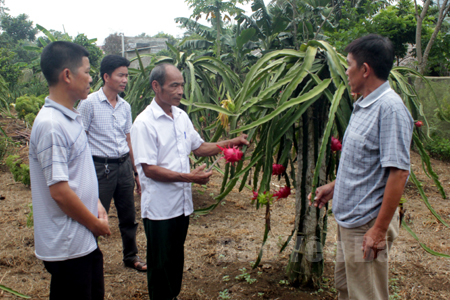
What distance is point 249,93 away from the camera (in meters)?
2.17

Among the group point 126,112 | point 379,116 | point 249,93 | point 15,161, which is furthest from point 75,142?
point 15,161

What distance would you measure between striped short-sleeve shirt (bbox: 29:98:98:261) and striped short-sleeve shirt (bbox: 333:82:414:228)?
1.25 m

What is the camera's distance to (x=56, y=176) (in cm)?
141

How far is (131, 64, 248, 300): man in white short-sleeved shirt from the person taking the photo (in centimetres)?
210

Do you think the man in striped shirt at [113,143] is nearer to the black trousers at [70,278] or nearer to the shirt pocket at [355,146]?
the black trousers at [70,278]

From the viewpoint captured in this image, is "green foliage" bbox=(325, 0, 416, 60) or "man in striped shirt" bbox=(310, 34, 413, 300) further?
"green foliage" bbox=(325, 0, 416, 60)

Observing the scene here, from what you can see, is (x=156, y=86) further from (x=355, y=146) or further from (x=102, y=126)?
(x=355, y=146)

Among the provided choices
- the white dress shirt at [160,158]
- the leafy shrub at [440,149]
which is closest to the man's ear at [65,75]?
the white dress shirt at [160,158]

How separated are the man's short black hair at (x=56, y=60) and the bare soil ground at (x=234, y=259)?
1.84 metres

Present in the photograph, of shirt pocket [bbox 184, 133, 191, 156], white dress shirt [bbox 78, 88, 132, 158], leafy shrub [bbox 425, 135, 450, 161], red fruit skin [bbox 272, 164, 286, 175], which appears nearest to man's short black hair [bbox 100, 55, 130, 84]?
white dress shirt [bbox 78, 88, 132, 158]

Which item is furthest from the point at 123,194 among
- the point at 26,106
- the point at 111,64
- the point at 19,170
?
the point at 26,106

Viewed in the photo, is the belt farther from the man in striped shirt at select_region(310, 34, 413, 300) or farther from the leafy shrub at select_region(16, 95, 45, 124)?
the leafy shrub at select_region(16, 95, 45, 124)

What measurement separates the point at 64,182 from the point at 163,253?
948 millimetres

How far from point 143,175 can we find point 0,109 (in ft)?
10.5
